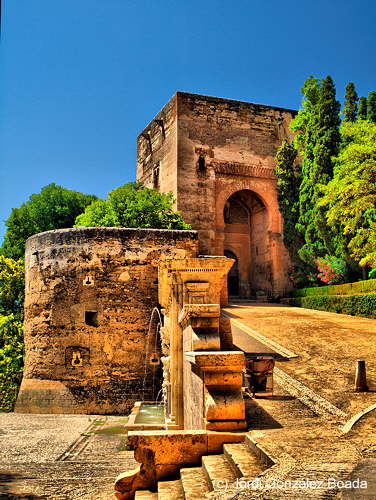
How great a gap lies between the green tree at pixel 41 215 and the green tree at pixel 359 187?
14.7m

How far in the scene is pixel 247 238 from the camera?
25062mm

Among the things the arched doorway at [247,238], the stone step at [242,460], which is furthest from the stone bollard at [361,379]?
the arched doorway at [247,238]

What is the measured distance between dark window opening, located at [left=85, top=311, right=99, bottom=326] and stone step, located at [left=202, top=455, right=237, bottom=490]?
873 cm

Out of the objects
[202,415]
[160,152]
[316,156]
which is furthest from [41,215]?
[202,415]

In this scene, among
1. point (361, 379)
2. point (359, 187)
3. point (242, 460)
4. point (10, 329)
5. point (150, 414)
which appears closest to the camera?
point (242, 460)

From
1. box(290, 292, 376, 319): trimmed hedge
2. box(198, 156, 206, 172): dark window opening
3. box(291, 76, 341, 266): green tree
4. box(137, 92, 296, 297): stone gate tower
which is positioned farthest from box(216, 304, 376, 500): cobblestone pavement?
box(198, 156, 206, 172): dark window opening

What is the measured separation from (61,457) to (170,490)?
4.02 meters

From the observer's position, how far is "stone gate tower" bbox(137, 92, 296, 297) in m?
21.5

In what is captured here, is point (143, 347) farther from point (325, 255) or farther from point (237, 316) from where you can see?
point (325, 255)

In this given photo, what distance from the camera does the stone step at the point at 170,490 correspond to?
11.7ft

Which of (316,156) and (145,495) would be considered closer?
(145,495)

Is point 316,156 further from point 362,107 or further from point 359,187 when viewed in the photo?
point 359,187

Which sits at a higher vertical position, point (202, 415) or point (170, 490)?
point (202, 415)

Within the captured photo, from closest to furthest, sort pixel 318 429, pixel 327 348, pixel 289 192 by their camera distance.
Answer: pixel 318 429
pixel 327 348
pixel 289 192
